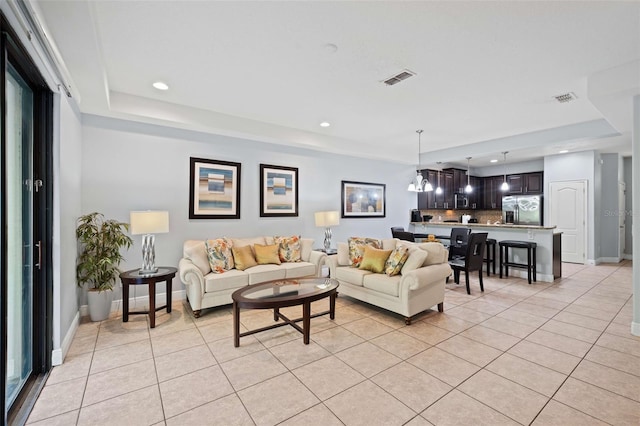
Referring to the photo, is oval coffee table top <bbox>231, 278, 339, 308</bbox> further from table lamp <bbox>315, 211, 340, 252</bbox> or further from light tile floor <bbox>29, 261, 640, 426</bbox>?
table lamp <bbox>315, 211, 340, 252</bbox>

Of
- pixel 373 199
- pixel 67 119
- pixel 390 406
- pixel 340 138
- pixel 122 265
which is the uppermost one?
pixel 340 138

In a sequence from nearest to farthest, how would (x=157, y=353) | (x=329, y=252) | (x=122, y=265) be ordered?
(x=157, y=353) → (x=122, y=265) → (x=329, y=252)

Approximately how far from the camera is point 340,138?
5.72m

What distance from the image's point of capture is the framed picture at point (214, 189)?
14.5 feet

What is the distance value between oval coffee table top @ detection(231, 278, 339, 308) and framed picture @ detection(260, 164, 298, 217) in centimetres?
186

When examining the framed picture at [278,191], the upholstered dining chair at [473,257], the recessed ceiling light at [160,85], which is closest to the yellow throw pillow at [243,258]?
the framed picture at [278,191]

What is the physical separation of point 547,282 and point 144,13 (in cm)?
676

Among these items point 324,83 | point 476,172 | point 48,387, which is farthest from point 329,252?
point 476,172

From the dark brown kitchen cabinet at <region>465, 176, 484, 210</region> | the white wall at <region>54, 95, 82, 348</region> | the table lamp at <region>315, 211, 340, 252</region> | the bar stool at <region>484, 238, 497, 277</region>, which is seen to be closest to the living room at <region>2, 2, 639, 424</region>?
the white wall at <region>54, 95, 82, 348</region>

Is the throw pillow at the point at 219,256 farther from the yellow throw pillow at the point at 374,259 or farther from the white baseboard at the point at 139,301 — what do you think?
the yellow throw pillow at the point at 374,259

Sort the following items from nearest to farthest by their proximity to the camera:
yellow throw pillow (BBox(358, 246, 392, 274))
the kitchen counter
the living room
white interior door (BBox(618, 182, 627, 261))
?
the living room, yellow throw pillow (BBox(358, 246, 392, 274)), the kitchen counter, white interior door (BBox(618, 182, 627, 261))

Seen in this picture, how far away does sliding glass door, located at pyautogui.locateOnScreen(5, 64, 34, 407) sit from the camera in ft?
6.57

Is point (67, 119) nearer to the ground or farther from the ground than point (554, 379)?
farther from the ground

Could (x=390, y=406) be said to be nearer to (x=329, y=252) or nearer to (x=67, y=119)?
(x=329, y=252)
